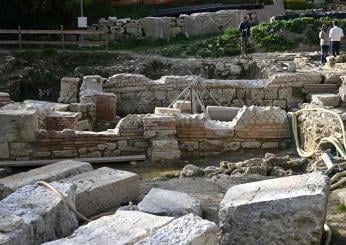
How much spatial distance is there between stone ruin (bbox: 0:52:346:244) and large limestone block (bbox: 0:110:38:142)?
0.02 m

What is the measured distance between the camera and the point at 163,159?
11.2 meters

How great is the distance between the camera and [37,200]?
18.9 feet

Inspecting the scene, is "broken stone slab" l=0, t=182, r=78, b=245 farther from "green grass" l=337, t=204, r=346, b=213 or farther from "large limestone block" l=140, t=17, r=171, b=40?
"large limestone block" l=140, t=17, r=171, b=40

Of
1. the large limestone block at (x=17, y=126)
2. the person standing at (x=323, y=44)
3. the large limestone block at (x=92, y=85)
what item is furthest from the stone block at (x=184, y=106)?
the person standing at (x=323, y=44)

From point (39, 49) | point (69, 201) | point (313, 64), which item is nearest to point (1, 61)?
point (39, 49)

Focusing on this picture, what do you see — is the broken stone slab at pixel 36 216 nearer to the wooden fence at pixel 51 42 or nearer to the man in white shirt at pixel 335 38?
the man in white shirt at pixel 335 38

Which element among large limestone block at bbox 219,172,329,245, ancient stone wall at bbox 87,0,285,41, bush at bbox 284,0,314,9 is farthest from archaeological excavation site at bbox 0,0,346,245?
bush at bbox 284,0,314,9

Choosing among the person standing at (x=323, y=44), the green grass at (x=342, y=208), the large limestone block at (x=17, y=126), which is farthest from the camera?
the person standing at (x=323, y=44)

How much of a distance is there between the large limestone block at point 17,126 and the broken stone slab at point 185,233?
641cm

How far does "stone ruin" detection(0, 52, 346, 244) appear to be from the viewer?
5352 millimetres

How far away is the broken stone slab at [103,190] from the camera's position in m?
6.65

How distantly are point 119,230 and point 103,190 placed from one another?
5.95 feet

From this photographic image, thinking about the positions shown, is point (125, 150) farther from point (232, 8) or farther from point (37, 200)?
point (232, 8)

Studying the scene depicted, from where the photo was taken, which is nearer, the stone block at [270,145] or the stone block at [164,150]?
the stone block at [164,150]
